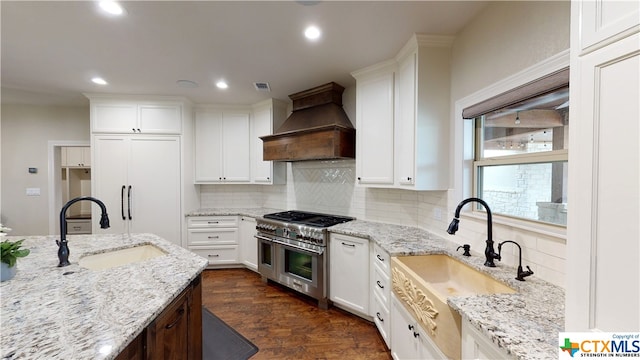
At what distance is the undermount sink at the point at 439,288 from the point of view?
114 centimetres

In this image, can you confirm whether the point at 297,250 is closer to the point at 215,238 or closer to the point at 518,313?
the point at 215,238

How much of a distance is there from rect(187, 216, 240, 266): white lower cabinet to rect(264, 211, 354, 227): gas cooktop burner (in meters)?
0.77

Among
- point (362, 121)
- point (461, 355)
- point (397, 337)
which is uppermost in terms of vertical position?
point (362, 121)

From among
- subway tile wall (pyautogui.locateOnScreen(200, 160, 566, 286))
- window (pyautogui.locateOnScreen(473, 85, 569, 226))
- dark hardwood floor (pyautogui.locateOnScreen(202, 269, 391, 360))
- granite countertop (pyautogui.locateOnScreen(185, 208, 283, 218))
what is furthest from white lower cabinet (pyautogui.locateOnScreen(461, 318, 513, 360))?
granite countertop (pyautogui.locateOnScreen(185, 208, 283, 218))

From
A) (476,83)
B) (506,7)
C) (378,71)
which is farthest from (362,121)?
(506,7)

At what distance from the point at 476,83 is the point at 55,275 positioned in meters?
2.95

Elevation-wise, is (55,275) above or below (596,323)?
below

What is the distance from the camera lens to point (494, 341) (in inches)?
33.3

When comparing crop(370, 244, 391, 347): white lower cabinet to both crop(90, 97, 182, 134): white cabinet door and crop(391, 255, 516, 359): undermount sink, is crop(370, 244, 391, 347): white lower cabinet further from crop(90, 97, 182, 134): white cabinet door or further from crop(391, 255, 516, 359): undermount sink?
crop(90, 97, 182, 134): white cabinet door

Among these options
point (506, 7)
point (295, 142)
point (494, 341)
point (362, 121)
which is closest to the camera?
point (494, 341)

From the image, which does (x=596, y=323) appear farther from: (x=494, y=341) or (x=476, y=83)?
(x=476, y=83)

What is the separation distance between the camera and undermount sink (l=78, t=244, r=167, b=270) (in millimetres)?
1763

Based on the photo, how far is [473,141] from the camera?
1.96m

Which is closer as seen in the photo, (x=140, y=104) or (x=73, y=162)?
(x=140, y=104)
